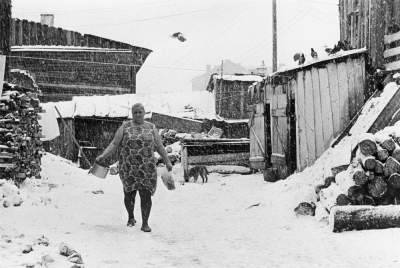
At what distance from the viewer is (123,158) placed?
24.0ft

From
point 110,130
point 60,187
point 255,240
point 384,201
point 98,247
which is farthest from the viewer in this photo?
point 110,130

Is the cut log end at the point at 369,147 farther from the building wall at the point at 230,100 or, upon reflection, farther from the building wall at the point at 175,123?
the building wall at the point at 230,100

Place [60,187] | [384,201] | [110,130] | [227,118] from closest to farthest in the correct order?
[384,201]
[60,187]
[110,130]
[227,118]

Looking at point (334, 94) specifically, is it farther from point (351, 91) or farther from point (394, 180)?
point (394, 180)

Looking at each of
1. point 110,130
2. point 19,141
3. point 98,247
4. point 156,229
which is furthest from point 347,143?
point 110,130

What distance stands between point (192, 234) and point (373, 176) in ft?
8.80

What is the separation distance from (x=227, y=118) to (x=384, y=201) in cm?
1943

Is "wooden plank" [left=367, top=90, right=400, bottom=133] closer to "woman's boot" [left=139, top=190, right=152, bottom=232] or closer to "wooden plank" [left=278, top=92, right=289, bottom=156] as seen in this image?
"wooden plank" [left=278, top=92, right=289, bottom=156]

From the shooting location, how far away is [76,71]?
26266 millimetres

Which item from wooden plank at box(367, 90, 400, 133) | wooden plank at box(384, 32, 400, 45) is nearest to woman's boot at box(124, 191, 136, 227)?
wooden plank at box(367, 90, 400, 133)

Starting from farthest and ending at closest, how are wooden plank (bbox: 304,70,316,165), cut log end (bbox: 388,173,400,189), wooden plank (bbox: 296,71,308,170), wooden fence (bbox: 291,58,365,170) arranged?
wooden plank (bbox: 296,71,308,170), wooden plank (bbox: 304,70,316,165), wooden fence (bbox: 291,58,365,170), cut log end (bbox: 388,173,400,189)

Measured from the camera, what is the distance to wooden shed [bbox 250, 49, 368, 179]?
32.8ft

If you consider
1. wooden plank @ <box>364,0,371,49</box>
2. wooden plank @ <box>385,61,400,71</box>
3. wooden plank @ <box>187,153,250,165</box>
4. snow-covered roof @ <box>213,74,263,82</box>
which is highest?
snow-covered roof @ <box>213,74,263,82</box>

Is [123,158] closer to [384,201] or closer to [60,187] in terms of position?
[384,201]
